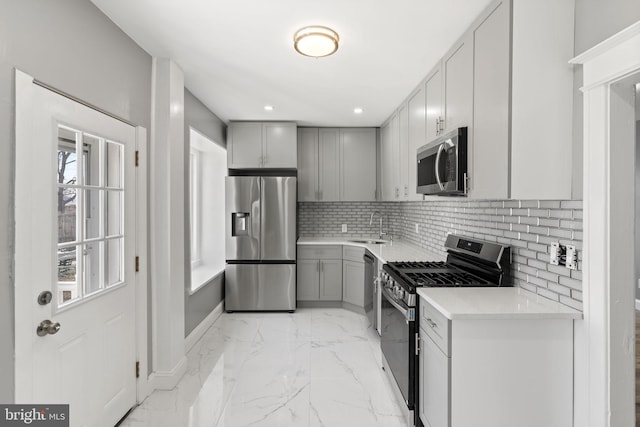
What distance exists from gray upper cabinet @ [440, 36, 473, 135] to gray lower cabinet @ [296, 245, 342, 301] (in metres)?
2.52

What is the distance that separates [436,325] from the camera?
1746 mm

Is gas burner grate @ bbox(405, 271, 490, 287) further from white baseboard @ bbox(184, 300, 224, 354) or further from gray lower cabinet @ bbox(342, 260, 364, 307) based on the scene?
white baseboard @ bbox(184, 300, 224, 354)

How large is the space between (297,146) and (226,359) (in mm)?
2825

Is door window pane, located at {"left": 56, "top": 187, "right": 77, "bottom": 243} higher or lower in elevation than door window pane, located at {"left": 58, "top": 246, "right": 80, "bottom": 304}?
higher

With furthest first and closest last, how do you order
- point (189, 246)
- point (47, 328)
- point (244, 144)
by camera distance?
point (244, 144) < point (189, 246) < point (47, 328)

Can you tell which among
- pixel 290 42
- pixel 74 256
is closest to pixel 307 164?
pixel 290 42

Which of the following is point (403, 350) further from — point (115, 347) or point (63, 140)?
point (63, 140)

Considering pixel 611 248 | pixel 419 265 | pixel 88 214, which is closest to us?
pixel 611 248

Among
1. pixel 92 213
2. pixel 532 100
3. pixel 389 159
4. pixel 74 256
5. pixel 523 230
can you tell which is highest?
pixel 389 159

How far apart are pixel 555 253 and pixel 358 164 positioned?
3.23 m

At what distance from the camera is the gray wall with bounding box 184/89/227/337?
321cm

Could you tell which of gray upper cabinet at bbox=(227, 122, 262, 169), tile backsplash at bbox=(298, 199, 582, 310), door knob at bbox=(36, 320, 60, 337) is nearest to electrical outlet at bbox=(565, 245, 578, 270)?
tile backsplash at bbox=(298, 199, 582, 310)

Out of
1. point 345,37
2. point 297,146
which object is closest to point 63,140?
point 345,37

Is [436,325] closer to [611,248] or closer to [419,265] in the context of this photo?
[611,248]
